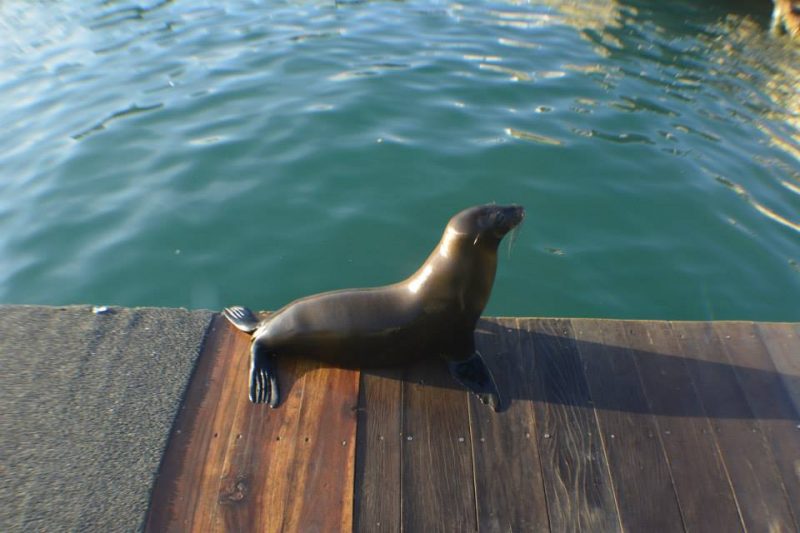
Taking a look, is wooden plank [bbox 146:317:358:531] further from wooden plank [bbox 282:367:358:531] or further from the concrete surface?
the concrete surface

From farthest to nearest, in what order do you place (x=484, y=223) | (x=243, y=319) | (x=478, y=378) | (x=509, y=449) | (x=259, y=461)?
1. (x=243, y=319)
2. (x=478, y=378)
3. (x=484, y=223)
4. (x=509, y=449)
5. (x=259, y=461)

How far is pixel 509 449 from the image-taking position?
347 cm

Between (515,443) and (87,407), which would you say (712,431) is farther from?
(87,407)

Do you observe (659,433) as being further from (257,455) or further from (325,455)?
(257,455)

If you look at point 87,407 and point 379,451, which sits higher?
point 379,451

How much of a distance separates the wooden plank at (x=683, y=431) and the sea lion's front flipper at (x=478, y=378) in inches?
37.0

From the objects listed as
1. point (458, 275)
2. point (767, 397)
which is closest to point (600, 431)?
point (767, 397)

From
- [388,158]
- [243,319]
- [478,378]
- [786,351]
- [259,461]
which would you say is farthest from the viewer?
[388,158]

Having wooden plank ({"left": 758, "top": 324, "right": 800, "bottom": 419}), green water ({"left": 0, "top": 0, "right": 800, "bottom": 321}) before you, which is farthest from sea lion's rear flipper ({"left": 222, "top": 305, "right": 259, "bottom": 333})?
wooden plank ({"left": 758, "top": 324, "right": 800, "bottom": 419})

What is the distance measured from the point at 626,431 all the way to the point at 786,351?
147 cm

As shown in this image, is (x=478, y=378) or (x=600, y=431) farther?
(x=478, y=378)

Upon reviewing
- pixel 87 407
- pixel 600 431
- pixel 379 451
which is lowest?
pixel 87 407

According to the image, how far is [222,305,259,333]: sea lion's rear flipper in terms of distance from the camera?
416cm

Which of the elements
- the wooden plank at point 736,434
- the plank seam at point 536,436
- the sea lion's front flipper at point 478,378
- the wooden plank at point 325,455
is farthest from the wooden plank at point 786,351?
the wooden plank at point 325,455
